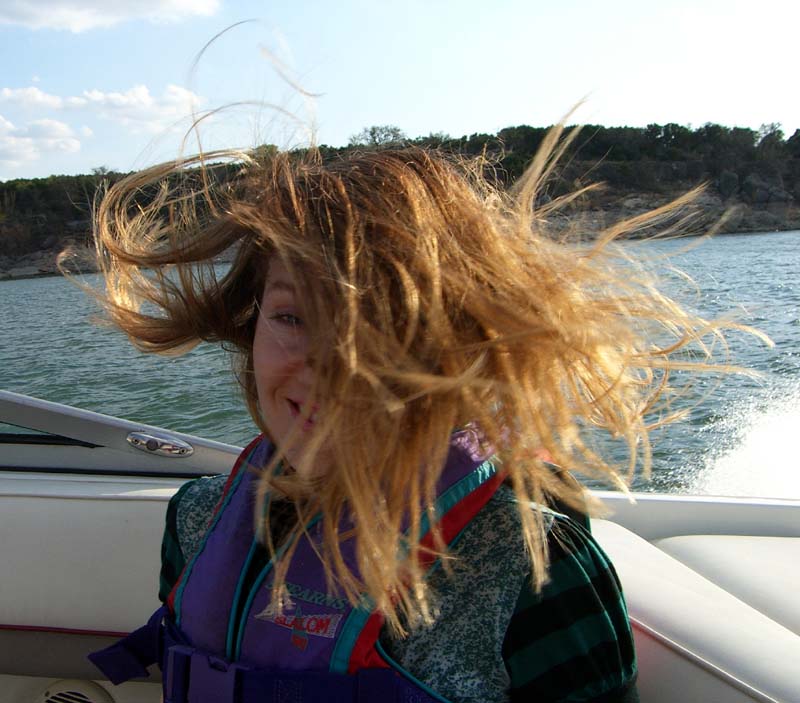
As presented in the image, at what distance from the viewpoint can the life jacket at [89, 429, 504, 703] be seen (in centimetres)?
88

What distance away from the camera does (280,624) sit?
3.12ft

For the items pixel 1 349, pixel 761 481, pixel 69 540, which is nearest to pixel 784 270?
pixel 761 481

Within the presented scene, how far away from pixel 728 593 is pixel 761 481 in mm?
1686

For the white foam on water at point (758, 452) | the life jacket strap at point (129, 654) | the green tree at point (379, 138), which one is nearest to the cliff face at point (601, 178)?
the green tree at point (379, 138)

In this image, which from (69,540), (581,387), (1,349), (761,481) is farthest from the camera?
(1,349)

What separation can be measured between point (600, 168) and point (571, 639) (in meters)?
2.09

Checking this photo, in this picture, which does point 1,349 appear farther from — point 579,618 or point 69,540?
point 579,618

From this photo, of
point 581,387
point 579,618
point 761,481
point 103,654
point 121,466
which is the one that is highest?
point 581,387

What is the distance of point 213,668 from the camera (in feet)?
3.22

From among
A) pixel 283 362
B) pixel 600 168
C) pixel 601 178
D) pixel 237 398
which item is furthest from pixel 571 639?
pixel 601 178

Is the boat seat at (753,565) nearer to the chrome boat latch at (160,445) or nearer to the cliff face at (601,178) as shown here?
the cliff face at (601,178)

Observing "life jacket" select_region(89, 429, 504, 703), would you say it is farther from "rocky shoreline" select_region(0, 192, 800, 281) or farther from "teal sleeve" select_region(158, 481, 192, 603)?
"rocky shoreline" select_region(0, 192, 800, 281)

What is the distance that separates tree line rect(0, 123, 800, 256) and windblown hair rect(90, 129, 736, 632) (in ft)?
0.74

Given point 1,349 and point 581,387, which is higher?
point 581,387
